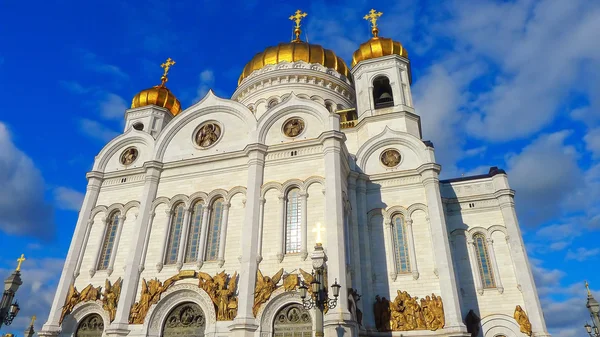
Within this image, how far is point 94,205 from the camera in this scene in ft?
65.6

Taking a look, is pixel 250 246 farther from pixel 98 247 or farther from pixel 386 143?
pixel 386 143

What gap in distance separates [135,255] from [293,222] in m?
6.71

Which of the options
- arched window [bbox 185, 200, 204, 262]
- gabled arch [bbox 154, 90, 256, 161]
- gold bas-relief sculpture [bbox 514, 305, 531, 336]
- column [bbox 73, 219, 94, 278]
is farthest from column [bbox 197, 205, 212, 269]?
gold bas-relief sculpture [bbox 514, 305, 531, 336]

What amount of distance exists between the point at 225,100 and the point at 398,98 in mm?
9609

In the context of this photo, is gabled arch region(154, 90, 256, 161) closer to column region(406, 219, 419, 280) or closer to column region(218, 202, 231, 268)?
column region(218, 202, 231, 268)

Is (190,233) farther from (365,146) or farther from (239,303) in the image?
(365,146)

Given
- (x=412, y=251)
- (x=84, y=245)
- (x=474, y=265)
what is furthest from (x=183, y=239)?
(x=474, y=265)

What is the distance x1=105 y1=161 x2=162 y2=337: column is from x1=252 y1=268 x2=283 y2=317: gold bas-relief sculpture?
204 inches

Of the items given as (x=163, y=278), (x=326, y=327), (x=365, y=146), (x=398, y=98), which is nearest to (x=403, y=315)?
(x=326, y=327)

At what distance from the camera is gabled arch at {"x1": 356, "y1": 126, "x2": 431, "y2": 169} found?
67.0 feet

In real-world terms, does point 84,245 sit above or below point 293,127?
below

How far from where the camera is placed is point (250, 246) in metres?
15.6

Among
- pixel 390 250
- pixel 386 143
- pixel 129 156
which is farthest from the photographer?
pixel 129 156

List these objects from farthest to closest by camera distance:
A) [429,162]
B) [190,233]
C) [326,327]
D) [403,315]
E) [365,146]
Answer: [365,146] → [429,162] → [190,233] → [403,315] → [326,327]
